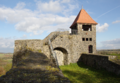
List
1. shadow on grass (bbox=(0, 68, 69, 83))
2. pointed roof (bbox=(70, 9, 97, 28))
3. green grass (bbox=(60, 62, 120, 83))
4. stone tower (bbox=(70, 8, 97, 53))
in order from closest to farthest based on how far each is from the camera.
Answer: shadow on grass (bbox=(0, 68, 69, 83)) → green grass (bbox=(60, 62, 120, 83)) → stone tower (bbox=(70, 8, 97, 53)) → pointed roof (bbox=(70, 9, 97, 28))

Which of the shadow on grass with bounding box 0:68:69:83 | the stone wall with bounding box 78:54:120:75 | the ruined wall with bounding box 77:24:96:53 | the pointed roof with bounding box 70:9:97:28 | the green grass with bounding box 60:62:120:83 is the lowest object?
the green grass with bounding box 60:62:120:83

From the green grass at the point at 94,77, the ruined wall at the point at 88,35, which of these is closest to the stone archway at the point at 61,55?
the ruined wall at the point at 88,35

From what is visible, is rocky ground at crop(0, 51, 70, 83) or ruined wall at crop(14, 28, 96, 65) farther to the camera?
ruined wall at crop(14, 28, 96, 65)

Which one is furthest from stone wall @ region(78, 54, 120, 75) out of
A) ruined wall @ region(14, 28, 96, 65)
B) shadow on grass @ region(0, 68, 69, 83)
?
shadow on grass @ region(0, 68, 69, 83)

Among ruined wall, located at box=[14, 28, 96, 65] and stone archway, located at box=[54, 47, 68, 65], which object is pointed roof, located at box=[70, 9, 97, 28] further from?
stone archway, located at box=[54, 47, 68, 65]

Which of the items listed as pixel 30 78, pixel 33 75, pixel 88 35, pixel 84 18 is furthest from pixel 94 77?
pixel 84 18

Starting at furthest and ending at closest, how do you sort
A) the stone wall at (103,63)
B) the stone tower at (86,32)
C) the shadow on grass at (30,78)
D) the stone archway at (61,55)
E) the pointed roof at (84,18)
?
the pointed roof at (84,18) < the stone tower at (86,32) < the stone archway at (61,55) < the stone wall at (103,63) < the shadow on grass at (30,78)

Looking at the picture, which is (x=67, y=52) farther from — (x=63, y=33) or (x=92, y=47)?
(x=92, y=47)

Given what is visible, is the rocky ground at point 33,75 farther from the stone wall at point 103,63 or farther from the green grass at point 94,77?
the stone wall at point 103,63

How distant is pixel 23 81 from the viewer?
7.55 ft

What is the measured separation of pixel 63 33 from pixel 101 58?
6.96m

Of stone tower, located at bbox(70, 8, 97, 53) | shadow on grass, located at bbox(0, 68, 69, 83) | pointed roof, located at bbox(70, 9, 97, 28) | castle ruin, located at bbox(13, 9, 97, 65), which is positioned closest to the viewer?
shadow on grass, located at bbox(0, 68, 69, 83)

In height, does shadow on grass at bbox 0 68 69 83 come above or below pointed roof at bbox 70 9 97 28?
below

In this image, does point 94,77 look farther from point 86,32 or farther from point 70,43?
point 86,32
